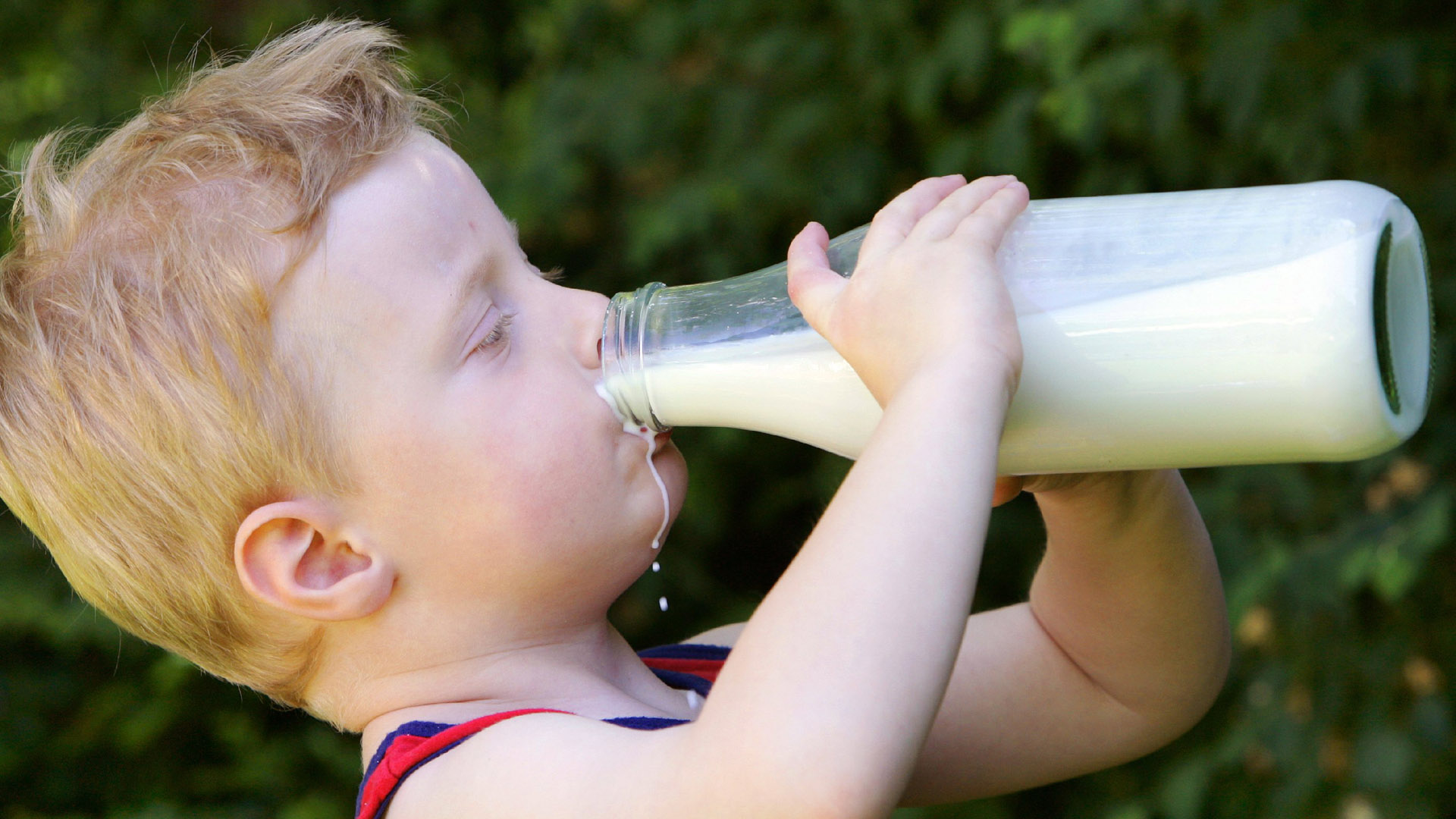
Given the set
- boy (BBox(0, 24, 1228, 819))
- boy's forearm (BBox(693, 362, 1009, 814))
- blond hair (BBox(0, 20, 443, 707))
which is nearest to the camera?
boy's forearm (BBox(693, 362, 1009, 814))

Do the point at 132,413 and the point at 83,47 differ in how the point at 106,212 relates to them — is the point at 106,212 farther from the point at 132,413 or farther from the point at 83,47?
the point at 83,47

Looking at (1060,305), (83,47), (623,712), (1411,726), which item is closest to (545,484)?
(623,712)

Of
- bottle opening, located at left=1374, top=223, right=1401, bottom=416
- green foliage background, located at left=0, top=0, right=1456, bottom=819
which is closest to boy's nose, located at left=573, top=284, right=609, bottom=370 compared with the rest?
bottle opening, located at left=1374, top=223, right=1401, bottom=416

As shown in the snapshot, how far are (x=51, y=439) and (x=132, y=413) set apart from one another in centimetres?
8

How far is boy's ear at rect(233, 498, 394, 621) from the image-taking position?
865 mm

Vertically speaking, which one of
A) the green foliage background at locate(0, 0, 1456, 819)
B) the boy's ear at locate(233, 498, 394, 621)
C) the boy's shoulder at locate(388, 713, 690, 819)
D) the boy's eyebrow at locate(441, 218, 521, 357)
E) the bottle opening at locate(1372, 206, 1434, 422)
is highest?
the boy's eyebrow at locate(441, 218, 521, 357)

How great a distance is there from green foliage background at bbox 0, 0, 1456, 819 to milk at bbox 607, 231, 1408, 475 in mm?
887

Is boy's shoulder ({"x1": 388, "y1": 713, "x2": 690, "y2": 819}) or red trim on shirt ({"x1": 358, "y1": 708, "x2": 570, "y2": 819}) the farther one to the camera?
red trim on shirt ({"x1": 358, "y1": 708, "x2": 570, "y2": 819})

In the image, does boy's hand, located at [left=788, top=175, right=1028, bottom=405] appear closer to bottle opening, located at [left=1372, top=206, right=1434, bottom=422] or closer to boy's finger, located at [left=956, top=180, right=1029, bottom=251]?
boy's finger, located at [left=956, top=180, right=1029, bottom=251]

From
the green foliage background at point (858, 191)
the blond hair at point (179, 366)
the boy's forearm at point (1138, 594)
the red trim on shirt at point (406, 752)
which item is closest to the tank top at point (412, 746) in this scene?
the red trim on shirt at point (406, 752)

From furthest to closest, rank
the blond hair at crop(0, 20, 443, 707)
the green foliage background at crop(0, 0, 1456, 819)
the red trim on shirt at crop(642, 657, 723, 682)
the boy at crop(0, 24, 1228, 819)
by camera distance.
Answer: the green foliage background at crop(0, 0, 1456, 819) < the red trim on shirt at crop(642, 657, 723, 682) < the blond hair at crop(0, 20, 443, 707) < the boy at crop(0, 24, 1228, 819)

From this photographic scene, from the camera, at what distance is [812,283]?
0.79 metres

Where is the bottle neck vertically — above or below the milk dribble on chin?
above

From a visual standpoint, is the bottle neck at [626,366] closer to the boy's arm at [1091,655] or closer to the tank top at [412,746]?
the tank top at [412,746]
